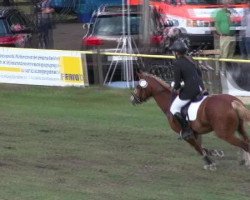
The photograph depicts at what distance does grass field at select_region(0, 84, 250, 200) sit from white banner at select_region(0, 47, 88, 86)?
0.89 meters

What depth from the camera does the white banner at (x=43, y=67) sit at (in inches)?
848

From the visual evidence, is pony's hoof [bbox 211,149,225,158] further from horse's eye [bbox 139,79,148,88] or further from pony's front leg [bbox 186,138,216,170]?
horse's eye [bbox 139,79,148,88]

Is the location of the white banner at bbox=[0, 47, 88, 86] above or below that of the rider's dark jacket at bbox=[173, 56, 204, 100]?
below

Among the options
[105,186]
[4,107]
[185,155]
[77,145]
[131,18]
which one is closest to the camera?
[105,186]

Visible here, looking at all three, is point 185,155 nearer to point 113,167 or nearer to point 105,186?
point 113,167

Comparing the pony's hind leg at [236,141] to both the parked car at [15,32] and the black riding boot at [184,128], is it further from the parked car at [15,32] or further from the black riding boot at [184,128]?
the parked car at [15,32]

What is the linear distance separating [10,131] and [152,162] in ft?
13.5

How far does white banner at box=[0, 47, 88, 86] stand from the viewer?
848 inches

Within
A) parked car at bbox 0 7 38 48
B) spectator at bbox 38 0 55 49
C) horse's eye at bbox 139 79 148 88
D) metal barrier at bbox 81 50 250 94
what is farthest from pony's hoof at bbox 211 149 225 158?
spectator at bbox 38 0 55 49

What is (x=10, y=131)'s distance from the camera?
16.5 m

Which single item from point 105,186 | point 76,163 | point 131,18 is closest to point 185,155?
point 76,163

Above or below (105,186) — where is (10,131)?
below

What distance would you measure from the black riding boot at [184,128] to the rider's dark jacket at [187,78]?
1.02ft

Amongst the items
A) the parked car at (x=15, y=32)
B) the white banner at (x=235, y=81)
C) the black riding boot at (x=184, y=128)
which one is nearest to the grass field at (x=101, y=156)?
the black riding boot at (x=184, y=128)
